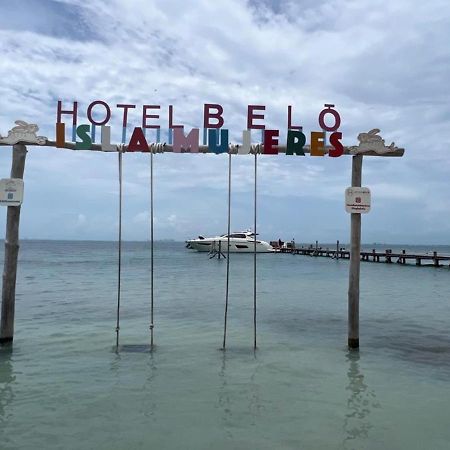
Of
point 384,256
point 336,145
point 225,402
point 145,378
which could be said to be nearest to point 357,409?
point 225,402

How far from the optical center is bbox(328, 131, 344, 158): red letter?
855 cm

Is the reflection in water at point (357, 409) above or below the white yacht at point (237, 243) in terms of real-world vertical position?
below

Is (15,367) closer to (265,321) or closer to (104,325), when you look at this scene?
(104,325)

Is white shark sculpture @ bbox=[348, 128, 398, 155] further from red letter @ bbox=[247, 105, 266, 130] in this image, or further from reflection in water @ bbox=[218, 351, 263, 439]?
reflection in water @ bbox=[218, 351, 263, 439]

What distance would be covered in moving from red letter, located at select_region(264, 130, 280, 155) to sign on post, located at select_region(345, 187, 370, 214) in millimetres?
1595

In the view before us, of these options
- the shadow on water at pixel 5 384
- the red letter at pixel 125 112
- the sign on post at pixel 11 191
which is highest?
the red letter at pixel 125 112

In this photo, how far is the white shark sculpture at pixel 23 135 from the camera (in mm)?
8578

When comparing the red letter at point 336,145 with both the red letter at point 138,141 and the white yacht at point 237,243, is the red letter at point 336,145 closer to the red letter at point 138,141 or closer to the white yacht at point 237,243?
the red letter at point 138,141

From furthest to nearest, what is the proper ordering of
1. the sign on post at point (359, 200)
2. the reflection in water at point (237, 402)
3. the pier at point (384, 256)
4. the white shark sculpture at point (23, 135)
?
the pier at point (384, 256) → the sign on post at point (359, 200) → the white shark sculpture at point (23, 135) → the reflection in water at point (237, 402)

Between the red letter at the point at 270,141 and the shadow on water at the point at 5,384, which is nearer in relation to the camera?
the shadow on water at the point at 5,384

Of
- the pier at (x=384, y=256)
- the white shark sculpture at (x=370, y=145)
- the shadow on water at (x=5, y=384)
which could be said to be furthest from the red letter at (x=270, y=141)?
the pier at (x=384, y=256)

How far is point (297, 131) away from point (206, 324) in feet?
21.1

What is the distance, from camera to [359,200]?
892 centimetres

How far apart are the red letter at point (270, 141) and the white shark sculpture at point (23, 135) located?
3.83 m
